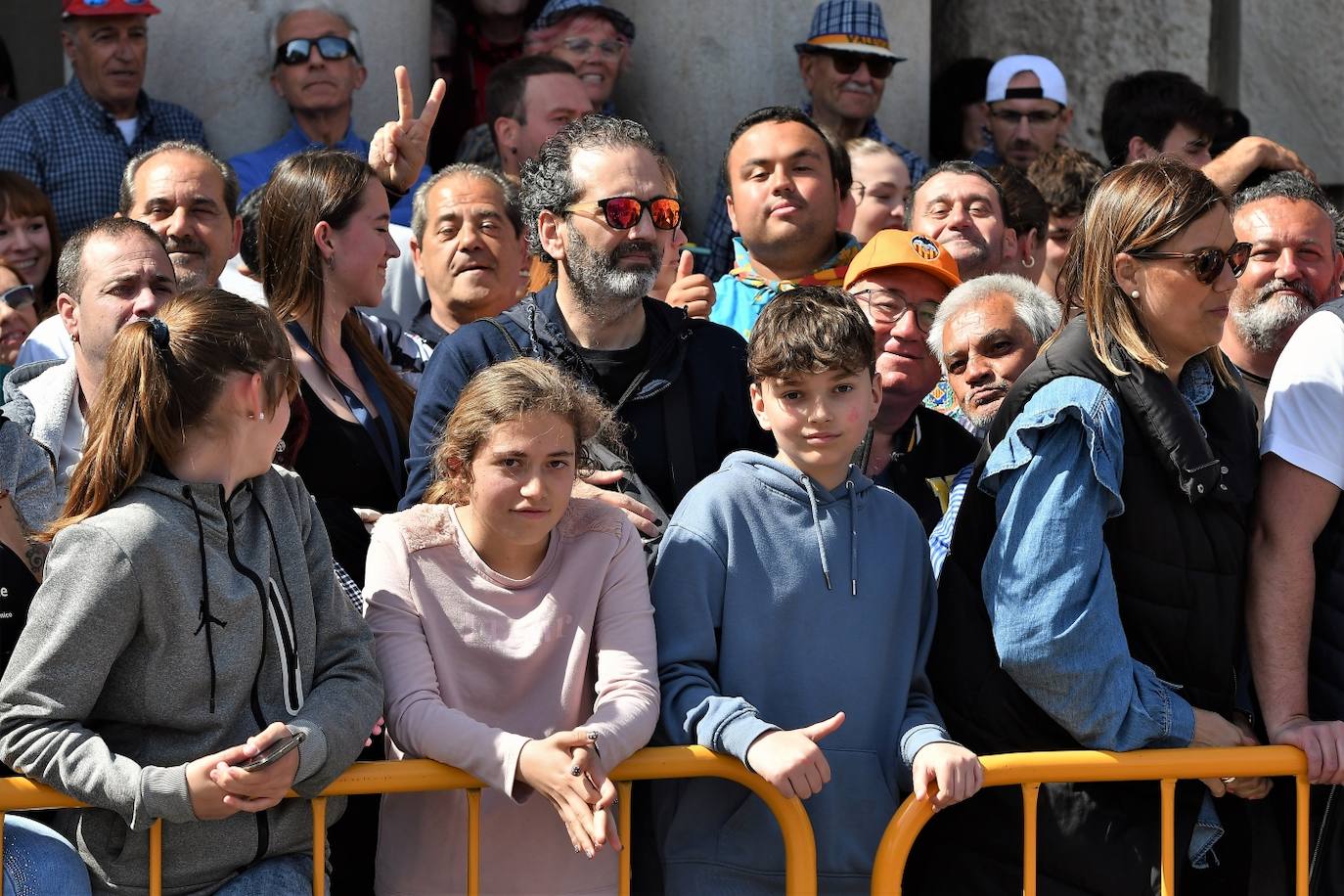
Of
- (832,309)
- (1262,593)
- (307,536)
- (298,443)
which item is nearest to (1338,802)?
(1262,593)

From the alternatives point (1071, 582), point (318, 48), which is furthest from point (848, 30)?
point (1071, 582)

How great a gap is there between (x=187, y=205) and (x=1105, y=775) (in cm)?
294

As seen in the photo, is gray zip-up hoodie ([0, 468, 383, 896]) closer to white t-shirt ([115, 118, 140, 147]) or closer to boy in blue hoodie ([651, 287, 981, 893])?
boy in blue hoodie ([651, 287, 981, 893])

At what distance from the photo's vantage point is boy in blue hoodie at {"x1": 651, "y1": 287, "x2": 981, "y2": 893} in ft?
10.4

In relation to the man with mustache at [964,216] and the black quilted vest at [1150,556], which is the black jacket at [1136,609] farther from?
the man with mustache at [964,216]

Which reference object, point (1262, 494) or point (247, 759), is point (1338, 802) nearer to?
point (1262, 494)

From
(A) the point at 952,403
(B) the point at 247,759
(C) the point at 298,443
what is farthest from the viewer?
(A) the point at 952,403

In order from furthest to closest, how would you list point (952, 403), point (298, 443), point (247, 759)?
point (952, 403) < point (298, 443) < point (247, 759)

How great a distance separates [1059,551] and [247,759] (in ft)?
4.70

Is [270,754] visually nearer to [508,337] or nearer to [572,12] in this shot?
[508,337]

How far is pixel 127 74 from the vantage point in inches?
238

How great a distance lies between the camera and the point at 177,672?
2.88 meters

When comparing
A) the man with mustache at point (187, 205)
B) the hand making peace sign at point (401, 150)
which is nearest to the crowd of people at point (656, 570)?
the man with mustache at point (187, 205)

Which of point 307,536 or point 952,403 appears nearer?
point 307,536
